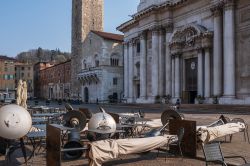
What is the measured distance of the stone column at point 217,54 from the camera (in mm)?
33375

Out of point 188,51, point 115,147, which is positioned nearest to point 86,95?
point 188,51

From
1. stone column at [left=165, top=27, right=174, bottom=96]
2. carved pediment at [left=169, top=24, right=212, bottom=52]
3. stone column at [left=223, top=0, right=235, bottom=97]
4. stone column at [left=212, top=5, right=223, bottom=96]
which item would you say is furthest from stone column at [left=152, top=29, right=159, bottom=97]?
stone column at [left=223, top=0, right=235, bottom=97]

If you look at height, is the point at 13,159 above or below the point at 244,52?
below

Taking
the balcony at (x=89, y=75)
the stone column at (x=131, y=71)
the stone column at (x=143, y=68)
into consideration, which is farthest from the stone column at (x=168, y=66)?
the balcony at (x=89, y=75)

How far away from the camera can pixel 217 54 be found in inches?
1315

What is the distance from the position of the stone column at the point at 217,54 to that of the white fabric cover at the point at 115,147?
2614cm

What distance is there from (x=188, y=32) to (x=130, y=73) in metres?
15.1

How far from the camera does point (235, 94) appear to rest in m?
31.9

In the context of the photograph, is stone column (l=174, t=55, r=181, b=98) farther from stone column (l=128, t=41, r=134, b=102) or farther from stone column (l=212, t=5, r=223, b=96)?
stone column (l=128, t=41, r=134, b=102)

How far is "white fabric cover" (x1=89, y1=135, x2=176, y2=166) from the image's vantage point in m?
7.31

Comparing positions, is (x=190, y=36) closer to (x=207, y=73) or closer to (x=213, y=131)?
(x=207, y=73)

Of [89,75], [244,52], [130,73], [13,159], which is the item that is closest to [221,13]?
[244,52]

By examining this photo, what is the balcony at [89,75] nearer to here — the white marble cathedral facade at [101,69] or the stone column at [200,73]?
the white marble cathedral facade at [101,69]

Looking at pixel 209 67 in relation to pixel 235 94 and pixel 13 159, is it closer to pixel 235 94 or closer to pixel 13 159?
pixel 235 94
